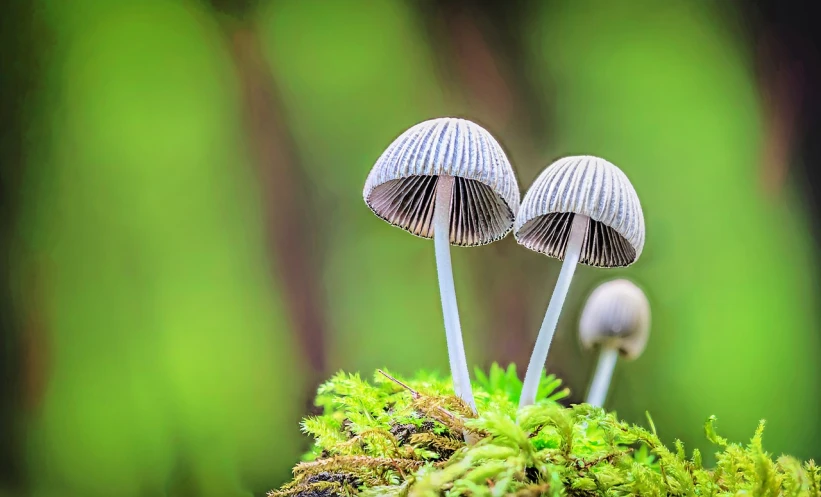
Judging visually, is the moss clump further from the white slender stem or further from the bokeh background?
the bokeh background

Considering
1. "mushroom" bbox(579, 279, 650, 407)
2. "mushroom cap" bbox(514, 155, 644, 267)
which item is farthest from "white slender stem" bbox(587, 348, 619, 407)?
"mushroom cap" bbox(514, 155, 644, 267)

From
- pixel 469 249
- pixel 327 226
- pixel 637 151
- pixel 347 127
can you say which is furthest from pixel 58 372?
pixel 637 151

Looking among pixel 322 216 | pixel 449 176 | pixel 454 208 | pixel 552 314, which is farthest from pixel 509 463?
pixel 322 216

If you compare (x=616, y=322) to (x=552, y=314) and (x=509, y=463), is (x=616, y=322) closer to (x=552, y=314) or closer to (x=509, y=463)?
(x=552, y=314)

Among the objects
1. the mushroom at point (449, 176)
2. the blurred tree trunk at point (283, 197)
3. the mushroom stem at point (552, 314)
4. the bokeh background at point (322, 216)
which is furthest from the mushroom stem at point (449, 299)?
the blurred tree trunk at point (283, 197)

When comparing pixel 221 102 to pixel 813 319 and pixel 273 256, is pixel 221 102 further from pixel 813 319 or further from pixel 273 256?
pixel 813 319
